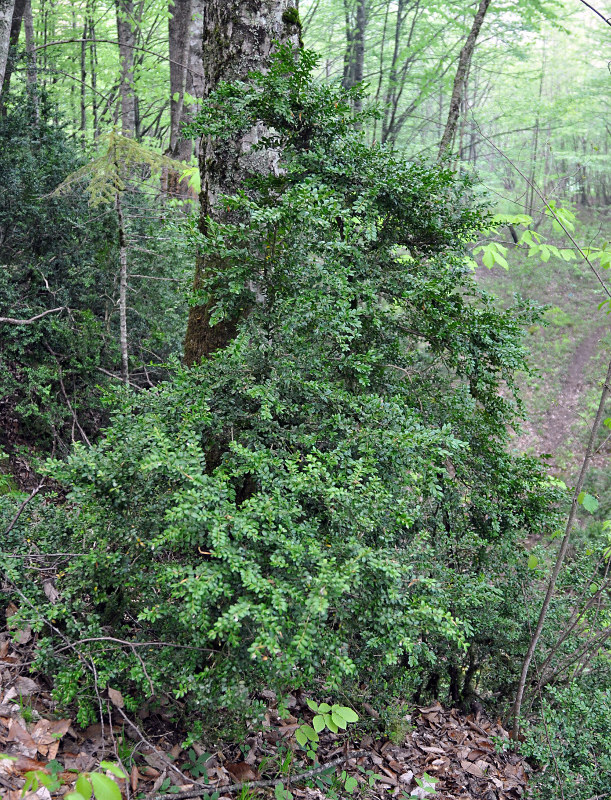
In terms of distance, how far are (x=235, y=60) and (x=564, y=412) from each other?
13.0m

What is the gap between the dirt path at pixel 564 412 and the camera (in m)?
12.8

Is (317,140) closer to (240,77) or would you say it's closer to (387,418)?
(240,77)

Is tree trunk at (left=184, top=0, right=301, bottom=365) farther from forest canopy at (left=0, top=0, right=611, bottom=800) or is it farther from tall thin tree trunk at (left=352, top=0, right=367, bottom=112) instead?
tall thin tree trunk at (left=352, top=0, right=367, bottom=112)

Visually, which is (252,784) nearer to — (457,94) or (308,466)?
(308,466)

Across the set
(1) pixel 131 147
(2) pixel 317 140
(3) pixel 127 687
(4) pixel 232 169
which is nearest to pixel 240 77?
(4) pixel 232 169

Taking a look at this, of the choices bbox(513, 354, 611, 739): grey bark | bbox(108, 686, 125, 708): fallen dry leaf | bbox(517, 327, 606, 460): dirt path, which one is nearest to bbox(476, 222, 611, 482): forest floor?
bbox(517, 327, 606, 460): dirt path

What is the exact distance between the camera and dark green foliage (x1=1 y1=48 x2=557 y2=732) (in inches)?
85.4

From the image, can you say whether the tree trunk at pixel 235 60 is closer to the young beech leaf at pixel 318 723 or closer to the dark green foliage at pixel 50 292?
the young beech leaf at pixel 318 723

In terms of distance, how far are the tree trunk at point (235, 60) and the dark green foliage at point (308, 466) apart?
0.79 feet

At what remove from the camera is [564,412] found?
46.4 ft

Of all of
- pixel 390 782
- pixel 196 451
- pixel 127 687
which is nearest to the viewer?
Result: pixel 196 451

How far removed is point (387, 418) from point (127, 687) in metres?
1.74

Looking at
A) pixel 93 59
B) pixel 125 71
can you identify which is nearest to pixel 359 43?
pixel 125 71

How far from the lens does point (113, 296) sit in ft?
20.3
